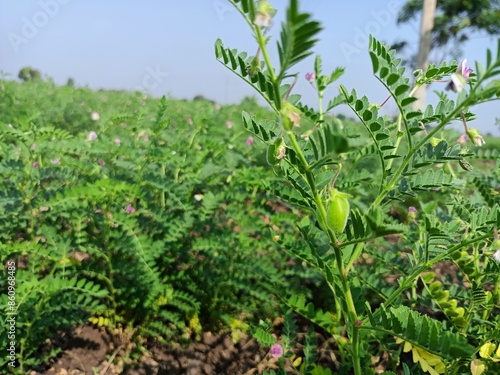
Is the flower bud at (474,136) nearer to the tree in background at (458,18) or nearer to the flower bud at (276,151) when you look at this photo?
the flower bud at (276,151)

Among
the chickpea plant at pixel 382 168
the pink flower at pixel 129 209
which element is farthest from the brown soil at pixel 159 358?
the chickpea plant at pixel 382 168

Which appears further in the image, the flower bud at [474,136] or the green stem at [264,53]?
the flower bud at [474,136]

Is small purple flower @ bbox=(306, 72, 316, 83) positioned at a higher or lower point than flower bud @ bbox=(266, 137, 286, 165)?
higher

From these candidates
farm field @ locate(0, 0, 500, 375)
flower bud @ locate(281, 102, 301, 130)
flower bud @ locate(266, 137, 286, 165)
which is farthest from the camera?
farm field @ locate(0, 0, 500, 375)

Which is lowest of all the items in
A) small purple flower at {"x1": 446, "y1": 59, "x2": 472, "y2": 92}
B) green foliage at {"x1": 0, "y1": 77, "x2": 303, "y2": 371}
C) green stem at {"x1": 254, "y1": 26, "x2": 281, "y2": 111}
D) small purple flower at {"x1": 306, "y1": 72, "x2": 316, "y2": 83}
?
green foliage at {"x1": 0, "y1": 77, "x2": 303, "y2": 371}

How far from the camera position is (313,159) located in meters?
0.85

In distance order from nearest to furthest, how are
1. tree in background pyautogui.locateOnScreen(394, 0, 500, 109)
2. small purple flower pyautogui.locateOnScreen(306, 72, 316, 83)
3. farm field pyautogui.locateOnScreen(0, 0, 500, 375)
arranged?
farm field pyautogui.locateOnScreen(0, 0, 500, 375) < small purple flower pyautogui.locateOnScreen(306, 72, 316, 83) < tree in background pyautogui.locateOnScreen(394, 0, 500, 109)

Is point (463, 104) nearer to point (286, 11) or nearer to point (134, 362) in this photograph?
point (286, 11)

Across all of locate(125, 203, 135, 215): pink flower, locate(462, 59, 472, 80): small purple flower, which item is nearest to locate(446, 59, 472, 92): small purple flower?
locate(462, 59, 472, 80): small purple flower

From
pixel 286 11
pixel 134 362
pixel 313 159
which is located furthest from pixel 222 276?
pixel 286 11

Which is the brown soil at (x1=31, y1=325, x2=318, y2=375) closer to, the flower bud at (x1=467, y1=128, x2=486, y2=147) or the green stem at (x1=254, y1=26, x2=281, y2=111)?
the flower bud at (x1=467, y1=128, x2=486, y2=147)

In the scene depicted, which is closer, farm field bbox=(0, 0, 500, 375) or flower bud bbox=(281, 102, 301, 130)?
flower bud bbox=(281, 102, 301, 130)

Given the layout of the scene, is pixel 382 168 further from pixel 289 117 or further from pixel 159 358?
pixel 159 358

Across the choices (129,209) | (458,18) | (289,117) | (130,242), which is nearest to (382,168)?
(289,117)
